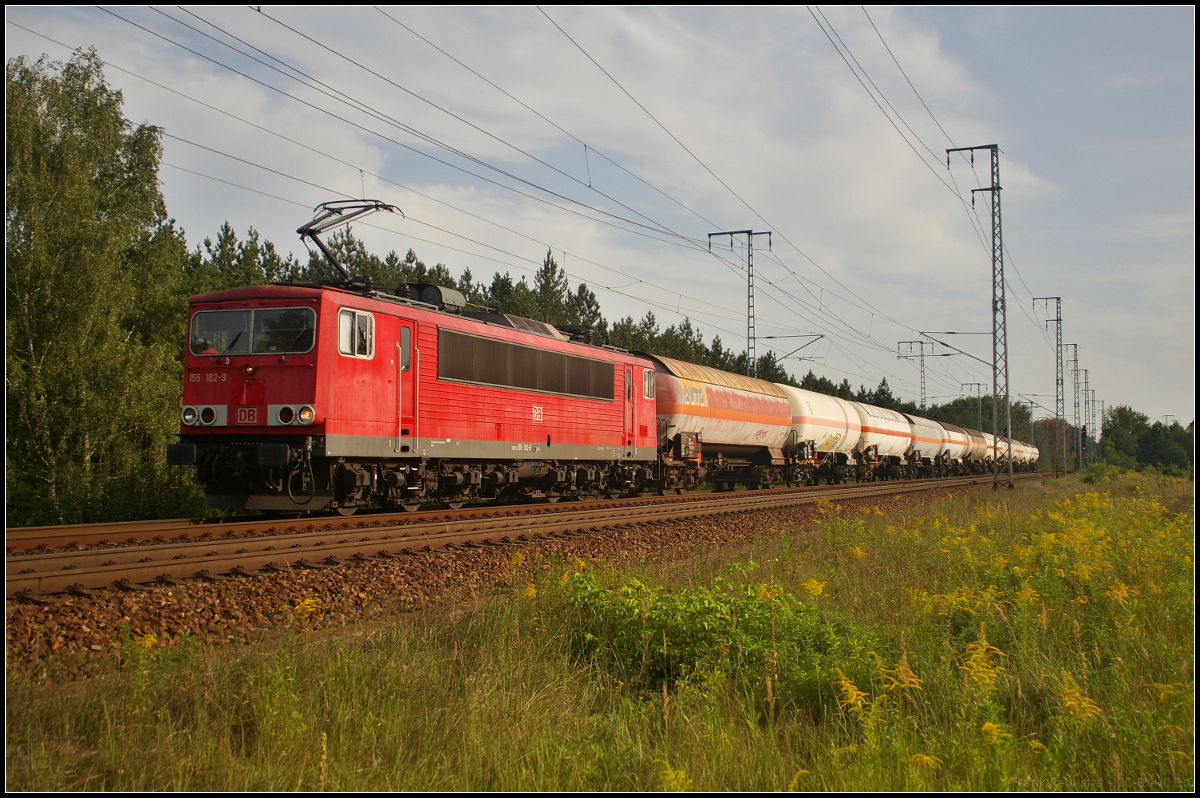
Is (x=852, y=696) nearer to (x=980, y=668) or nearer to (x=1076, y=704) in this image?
(x=980, y=668)

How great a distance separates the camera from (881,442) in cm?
3953

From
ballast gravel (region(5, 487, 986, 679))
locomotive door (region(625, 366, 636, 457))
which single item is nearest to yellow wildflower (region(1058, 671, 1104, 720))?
ballast gravel (region(5, 487, 986, 679))

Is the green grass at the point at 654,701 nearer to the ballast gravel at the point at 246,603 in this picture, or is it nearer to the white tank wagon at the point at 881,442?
the ballast gravel at the point at 246,603

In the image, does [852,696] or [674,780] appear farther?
[852,696]

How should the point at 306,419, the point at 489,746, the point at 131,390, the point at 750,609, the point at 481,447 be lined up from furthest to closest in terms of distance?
1. the point at 131,390
2. the point at 481,447
3. the point at 306,419
4. the point at 750,609
5. the point at 489,746

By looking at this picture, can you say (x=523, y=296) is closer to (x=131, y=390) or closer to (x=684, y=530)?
(x=131, y=390)

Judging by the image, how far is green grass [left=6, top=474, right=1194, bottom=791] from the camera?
156 inches

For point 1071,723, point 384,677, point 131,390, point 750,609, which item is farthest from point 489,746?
point 131,390

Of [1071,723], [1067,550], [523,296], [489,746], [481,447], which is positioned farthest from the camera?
[523,296]

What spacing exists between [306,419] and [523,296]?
4534 centimetres

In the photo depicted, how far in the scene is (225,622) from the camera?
6.65 meters

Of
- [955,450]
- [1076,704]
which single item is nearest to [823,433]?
[955,450]

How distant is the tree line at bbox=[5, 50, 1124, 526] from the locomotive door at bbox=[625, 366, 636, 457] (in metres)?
8.28

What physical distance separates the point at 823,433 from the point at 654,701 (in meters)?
29.7
